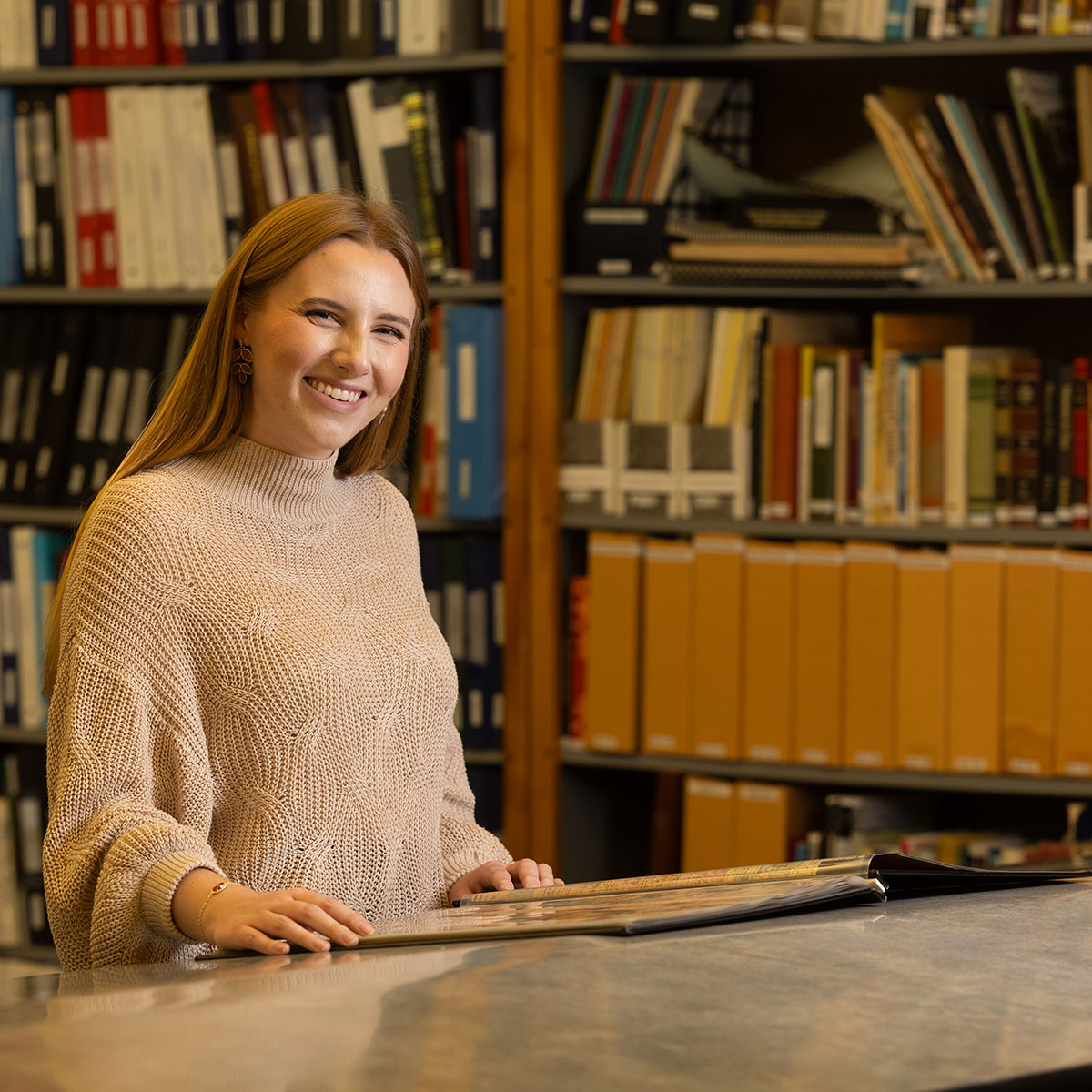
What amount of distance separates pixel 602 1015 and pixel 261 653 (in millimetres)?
692

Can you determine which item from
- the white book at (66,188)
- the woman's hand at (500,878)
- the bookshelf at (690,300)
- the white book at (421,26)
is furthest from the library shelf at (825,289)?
the woman's hand at (500,878)

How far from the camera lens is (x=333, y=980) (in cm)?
90

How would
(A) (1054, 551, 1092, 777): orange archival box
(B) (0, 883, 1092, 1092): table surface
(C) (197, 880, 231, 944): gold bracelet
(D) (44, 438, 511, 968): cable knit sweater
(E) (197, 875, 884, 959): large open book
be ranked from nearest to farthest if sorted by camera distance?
(B) (0, 883, 1092, 1092): table surface, (E) (197, 875, 884, 959): large open book, (C) (197, 880, 231, 944): gold bracelet, (D) (44, 438, 511, 968): cable knit sweater, (A) (1054, 551, 1092, 777): orange archival box

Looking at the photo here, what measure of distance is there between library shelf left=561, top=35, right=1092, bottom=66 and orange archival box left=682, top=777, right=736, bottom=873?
4.22 ft

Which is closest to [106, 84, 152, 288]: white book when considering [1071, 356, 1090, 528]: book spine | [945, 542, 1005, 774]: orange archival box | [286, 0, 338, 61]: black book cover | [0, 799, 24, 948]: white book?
[286, 0, 338, 61]: black book cover

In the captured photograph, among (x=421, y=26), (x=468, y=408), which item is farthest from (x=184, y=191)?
(x=468, y=408)

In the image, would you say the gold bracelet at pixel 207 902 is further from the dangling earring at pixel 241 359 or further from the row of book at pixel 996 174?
the row of book at pixel 996 174

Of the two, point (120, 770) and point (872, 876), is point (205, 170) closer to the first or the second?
point (120, 770)

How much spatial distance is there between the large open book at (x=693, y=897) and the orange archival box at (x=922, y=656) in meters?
1.40

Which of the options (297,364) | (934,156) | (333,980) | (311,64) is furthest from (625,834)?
(333,980)

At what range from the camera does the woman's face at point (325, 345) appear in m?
1.48

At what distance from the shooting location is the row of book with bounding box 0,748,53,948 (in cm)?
311

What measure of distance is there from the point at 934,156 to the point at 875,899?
1.81 meters

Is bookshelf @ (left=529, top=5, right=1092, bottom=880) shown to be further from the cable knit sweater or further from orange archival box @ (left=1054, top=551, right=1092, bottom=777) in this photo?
the cable knit sweater
